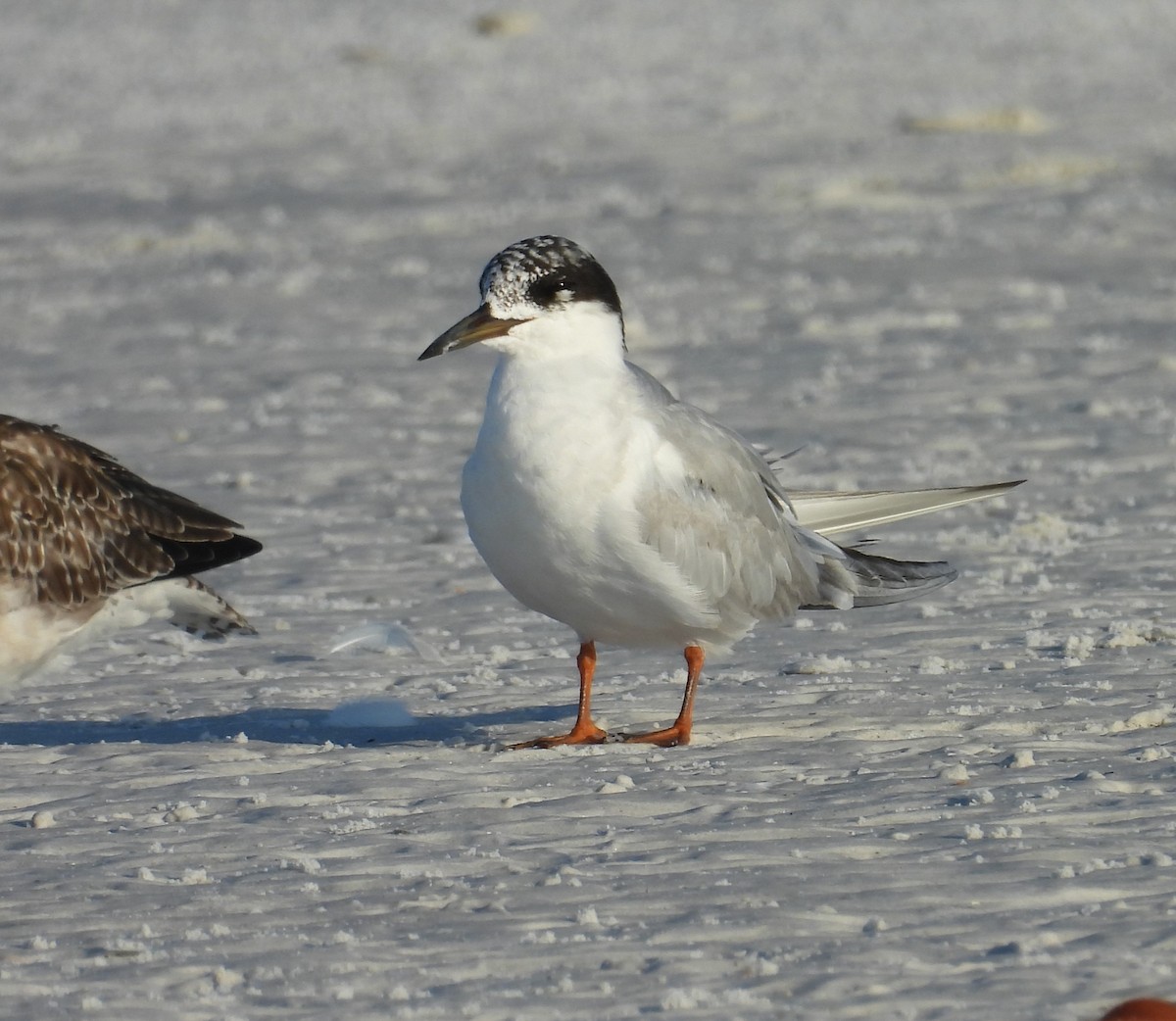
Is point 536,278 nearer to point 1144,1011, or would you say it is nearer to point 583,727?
point 583,727

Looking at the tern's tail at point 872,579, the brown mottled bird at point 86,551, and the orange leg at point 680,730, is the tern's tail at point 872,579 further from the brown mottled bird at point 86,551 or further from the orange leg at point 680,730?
the brown mottled bird at point 86,551

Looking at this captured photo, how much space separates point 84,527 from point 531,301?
1.84 meters

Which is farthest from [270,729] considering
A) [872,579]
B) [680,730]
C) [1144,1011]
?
[1144,1011]

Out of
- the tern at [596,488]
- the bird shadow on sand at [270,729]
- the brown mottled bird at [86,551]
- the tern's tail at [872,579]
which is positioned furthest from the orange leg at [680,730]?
the brown mottled bird at [86,551]

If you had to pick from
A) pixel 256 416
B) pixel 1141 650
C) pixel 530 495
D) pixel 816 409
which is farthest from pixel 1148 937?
pixel 256 416

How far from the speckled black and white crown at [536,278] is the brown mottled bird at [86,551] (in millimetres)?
1415

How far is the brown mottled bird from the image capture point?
708cm

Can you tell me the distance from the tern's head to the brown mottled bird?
134 centimetres

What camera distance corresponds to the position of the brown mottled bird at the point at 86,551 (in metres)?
7.08

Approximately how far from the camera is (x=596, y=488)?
21.0ft

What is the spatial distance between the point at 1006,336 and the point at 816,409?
6.80 ft

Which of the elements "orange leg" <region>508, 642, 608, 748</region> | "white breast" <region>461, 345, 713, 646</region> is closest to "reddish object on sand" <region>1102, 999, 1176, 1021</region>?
"white breast" <region>461, 345, 713, 646</region>

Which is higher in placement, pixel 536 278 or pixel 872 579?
pixel 536 278

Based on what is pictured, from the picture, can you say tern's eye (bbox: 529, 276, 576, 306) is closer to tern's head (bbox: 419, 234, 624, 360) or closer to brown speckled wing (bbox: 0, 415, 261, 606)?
tern's head (bbox: 419, 234, 624, 360)
